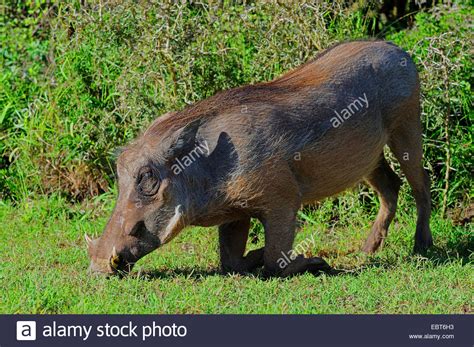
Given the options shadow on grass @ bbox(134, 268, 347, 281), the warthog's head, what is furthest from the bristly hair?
shadow on grass @ bbox(134, 268, 347, 281)

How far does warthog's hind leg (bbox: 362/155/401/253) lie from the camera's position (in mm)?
7051

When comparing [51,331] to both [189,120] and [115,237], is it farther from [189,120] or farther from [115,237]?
[189,120]

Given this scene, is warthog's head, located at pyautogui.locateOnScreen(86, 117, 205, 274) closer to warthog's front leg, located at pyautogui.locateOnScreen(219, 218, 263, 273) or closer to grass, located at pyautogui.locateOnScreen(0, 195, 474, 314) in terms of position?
grass, located at pyautogui.locateOnScreen(0, 195, 474, 314)

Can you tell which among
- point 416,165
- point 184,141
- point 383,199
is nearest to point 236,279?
point 184,141

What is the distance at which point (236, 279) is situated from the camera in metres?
6.05

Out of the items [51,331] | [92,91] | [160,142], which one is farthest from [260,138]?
[92,91]

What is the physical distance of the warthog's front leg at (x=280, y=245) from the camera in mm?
6059

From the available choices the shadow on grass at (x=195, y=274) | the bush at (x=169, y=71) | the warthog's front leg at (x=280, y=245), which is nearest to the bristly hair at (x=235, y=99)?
the warthog's front leg at (x=280, y=245)

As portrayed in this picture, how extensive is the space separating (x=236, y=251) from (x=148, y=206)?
774mm

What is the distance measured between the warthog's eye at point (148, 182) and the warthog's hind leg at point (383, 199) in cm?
184

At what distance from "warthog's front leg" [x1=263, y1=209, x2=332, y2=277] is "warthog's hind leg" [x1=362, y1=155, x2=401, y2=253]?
107cm

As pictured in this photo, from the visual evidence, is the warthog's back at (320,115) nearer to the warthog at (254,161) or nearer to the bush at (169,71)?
the warthog at (254,161)

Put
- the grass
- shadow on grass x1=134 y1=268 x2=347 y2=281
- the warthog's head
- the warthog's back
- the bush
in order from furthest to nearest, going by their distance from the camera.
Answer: the bush
shadow on grass x1=134 y1=268 x2=347 y2=281
the warthog's back
the warthog's head
the grass

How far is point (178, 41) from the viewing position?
25.0 feet
